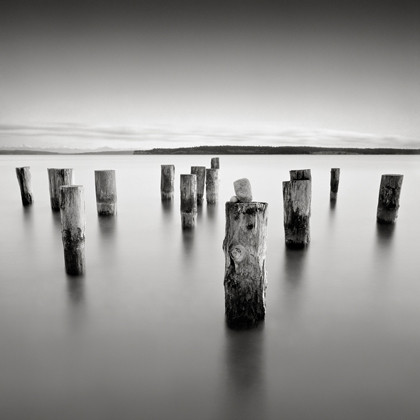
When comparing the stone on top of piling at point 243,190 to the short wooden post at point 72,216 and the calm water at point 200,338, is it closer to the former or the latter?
the calm water at point 200,338

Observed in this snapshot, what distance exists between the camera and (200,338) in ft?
12.4

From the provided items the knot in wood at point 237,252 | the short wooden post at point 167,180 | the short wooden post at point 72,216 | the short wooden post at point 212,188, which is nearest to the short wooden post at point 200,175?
the short wooden post at point 212,188

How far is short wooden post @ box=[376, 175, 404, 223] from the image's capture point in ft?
27.6

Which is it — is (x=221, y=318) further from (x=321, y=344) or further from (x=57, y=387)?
(x=57, y=387)

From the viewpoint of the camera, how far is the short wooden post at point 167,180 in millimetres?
12421

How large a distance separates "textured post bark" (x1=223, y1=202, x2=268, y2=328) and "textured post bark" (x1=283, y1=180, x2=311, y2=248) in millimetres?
2714

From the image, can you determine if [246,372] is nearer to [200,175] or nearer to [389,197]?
[389,197]

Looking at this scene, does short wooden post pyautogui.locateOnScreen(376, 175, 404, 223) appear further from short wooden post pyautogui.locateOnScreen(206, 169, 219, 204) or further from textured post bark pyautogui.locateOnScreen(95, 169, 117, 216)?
textured post bark pyautogui.locateOnScreen(95, 169, 117, 216)

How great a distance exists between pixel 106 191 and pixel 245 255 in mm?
6854

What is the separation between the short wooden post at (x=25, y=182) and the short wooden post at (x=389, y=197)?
9.00 meters

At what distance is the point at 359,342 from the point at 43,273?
14.2 ft

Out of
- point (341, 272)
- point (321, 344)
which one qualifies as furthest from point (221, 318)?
point (341, 272)

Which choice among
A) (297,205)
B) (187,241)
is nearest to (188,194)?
(187,241)

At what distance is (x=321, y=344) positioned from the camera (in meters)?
3.69
